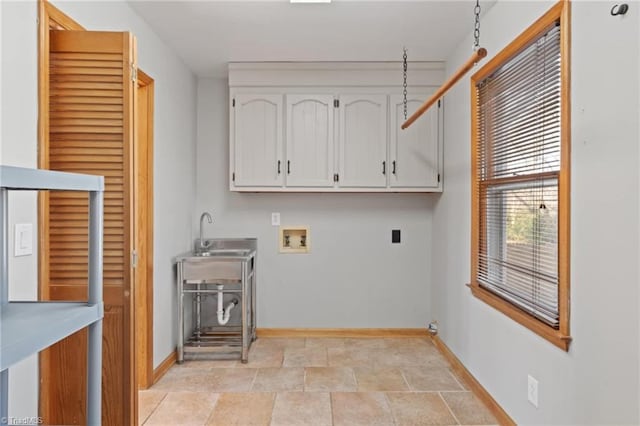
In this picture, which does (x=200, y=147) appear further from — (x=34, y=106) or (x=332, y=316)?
(x=34, y=106)

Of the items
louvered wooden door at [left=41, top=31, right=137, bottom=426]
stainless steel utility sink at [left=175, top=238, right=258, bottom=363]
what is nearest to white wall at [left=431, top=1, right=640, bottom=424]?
louvered wooden door at [left=41, top=31, right=137, bottom=426]

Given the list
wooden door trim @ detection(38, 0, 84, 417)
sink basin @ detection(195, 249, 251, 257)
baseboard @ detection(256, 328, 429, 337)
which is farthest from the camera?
baseboard @ detection(256, 328, 429, 337)

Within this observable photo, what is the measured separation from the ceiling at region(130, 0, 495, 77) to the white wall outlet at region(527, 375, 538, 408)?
219 cm

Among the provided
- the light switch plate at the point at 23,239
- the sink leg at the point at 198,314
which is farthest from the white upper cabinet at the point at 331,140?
the light switch plate at the point at 23,239

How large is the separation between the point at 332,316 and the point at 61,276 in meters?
2.69

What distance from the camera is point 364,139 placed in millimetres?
3756

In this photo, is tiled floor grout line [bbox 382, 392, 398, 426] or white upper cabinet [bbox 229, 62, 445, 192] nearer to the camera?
tiled floor grout line [bbox 382, 392, 398, 426]

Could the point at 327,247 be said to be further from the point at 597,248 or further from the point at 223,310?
the point at 597,248

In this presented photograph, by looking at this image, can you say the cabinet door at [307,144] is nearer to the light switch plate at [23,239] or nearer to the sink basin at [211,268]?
the sink basin at [211,268]

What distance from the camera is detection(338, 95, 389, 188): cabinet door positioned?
374 centimetres

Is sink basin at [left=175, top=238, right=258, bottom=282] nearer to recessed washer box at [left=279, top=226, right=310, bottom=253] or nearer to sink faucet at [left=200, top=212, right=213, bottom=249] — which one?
sink faucet at [left=200, top=212, right=213, bottom=249]

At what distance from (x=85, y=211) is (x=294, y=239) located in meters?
2.46

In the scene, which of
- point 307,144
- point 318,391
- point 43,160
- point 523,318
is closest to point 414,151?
point 307,144

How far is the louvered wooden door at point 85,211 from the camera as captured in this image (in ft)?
5.83
